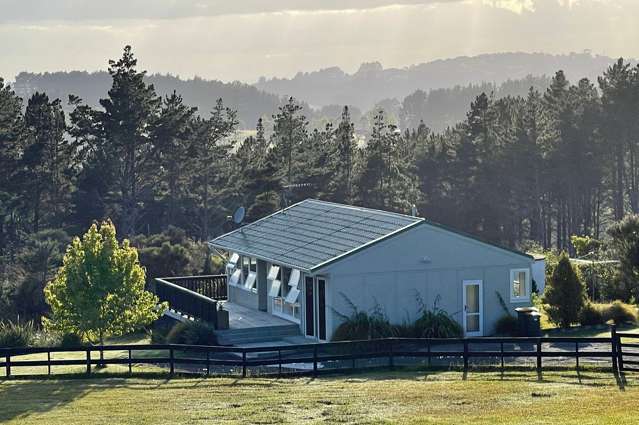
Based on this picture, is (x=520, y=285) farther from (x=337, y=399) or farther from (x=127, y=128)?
(x=127, y=128)

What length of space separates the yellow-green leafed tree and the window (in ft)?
37.9

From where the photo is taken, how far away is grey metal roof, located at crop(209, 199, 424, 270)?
110 ft

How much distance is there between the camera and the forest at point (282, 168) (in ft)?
229

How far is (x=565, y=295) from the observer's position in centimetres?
3512

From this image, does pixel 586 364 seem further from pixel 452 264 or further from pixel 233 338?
pixel 233 338

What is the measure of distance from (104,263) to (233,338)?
205 inches

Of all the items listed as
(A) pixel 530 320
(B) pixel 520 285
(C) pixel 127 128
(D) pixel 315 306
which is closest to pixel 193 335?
(D) pixel 315 306

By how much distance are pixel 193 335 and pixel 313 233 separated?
6081 millimetres

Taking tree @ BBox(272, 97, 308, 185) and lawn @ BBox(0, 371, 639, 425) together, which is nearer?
lawn @ BBox(0, 371, 639, 425)

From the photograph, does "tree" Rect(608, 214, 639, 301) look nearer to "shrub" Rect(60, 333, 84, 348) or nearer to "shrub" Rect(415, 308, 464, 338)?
"shrub" Rect(415, 308, 464, 338)

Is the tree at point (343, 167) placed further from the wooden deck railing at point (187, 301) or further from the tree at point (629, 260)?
the tree at point (629, 260)

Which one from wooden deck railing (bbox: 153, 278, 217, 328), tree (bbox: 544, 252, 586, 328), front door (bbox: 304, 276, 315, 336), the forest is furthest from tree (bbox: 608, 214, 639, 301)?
the forest

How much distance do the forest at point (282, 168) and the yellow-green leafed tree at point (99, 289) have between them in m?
28.2

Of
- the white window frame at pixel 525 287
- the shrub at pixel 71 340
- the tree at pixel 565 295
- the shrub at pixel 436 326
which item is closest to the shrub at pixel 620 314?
the tree at pixel 565 295
